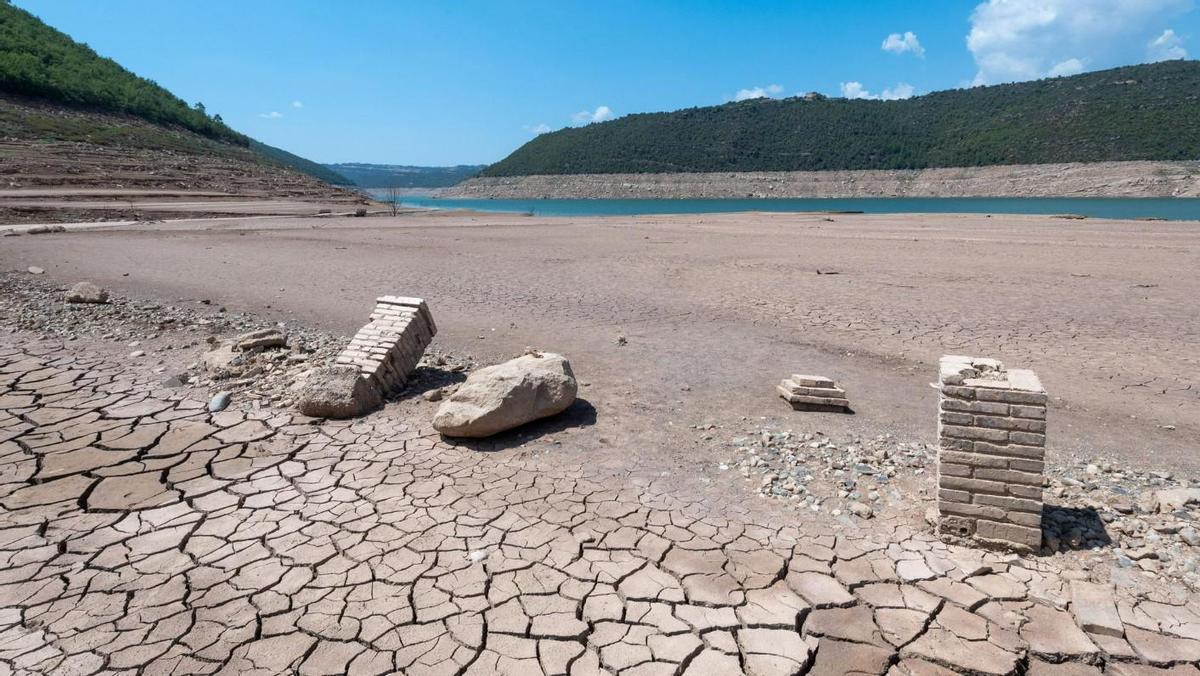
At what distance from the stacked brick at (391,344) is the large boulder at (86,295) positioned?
6.51 metres

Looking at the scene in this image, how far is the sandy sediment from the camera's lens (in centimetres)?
6272

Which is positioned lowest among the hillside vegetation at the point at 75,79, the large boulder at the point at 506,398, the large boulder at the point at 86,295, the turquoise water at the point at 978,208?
the large boulder at the point at 506,398

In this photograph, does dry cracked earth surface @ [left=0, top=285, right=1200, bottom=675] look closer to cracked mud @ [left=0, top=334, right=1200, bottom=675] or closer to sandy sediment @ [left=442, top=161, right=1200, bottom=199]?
cracked mud @ [left=0, top=334, right=1200, bottom=675]

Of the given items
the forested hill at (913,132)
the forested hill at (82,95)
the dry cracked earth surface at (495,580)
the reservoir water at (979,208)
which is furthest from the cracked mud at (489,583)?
the forested hill at (913,132)

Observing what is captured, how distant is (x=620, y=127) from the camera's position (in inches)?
4966

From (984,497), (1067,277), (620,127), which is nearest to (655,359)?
(984,497)

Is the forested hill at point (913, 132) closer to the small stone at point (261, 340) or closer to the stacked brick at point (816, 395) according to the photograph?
the stacked brick at point (816, 395)

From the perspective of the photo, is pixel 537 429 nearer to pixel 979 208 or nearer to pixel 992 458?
pixel 992 458

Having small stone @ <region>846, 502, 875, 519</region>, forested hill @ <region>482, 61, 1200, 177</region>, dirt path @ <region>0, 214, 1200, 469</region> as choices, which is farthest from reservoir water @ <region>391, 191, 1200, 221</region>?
small stone @ <region>846, 502, 875, 519</region>

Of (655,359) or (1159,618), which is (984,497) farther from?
(655,359)

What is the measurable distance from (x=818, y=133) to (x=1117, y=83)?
39316 mm

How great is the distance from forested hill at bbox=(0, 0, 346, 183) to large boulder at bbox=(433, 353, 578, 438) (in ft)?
146

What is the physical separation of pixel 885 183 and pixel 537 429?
9031 cm

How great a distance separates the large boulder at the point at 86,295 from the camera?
9938mm
